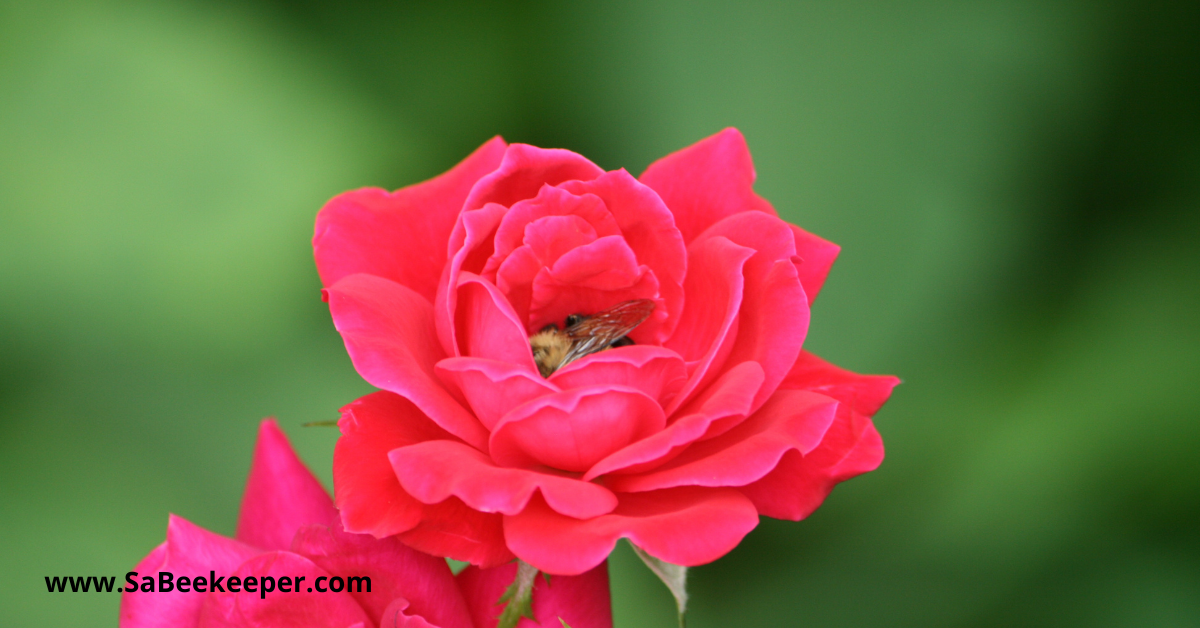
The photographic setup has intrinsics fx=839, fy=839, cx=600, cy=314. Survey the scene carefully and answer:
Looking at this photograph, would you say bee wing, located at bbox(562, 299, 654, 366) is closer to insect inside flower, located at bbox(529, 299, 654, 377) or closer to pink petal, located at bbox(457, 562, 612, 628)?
insect inside flower, located at bbox(529, 299, 654, 377)

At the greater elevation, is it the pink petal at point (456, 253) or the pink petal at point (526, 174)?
the pink petal at point (526, 174)

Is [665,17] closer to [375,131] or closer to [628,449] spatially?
[375,131]

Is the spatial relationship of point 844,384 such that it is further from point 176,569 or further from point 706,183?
point 176,569

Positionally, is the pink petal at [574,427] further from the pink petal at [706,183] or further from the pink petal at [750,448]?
the pink petal at [706,183]

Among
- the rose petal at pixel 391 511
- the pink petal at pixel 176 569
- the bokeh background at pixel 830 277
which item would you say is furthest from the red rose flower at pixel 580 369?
the bokeh background at pixel 830 277

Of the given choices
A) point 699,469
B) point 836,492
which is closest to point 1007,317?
point 836,492
